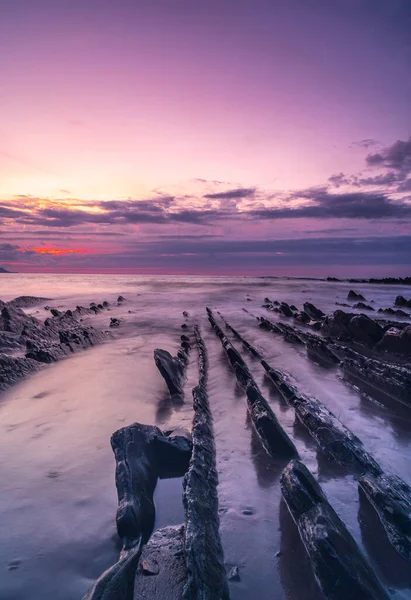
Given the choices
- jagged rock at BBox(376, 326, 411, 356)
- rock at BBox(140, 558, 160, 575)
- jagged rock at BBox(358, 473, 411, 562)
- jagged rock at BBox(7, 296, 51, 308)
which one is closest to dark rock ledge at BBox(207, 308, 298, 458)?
jagged rock at BBox(358, 473, 411, 562)

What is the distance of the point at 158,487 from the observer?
11.7 ft

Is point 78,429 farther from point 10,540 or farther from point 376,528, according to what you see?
point 376,528

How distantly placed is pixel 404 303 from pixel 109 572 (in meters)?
25.6

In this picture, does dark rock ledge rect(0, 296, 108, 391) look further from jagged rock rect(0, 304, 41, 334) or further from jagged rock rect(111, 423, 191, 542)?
jagged rock rect(111, 423, 191, 542)

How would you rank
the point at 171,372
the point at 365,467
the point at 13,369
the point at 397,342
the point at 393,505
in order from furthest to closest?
the point at 397,342 < the point at 13,369 < the point at 171,372 < the point at 365,467 < the point at 393,505

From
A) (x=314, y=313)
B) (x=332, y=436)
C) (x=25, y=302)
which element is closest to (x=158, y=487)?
(x=332, y=436)

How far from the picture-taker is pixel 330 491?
3.38m

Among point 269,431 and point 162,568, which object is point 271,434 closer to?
point 269,431

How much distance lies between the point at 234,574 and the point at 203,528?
1.13ft

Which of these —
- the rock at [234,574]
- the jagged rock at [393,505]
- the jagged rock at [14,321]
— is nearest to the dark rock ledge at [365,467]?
the jagged rock at [393,505]

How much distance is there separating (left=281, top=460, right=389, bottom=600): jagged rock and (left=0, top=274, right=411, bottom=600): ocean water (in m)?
0.17

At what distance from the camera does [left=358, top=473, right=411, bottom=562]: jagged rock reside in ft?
8.52

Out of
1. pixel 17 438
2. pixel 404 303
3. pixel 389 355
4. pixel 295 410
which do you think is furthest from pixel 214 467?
pixel 404 303

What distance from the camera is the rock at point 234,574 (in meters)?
2.42
